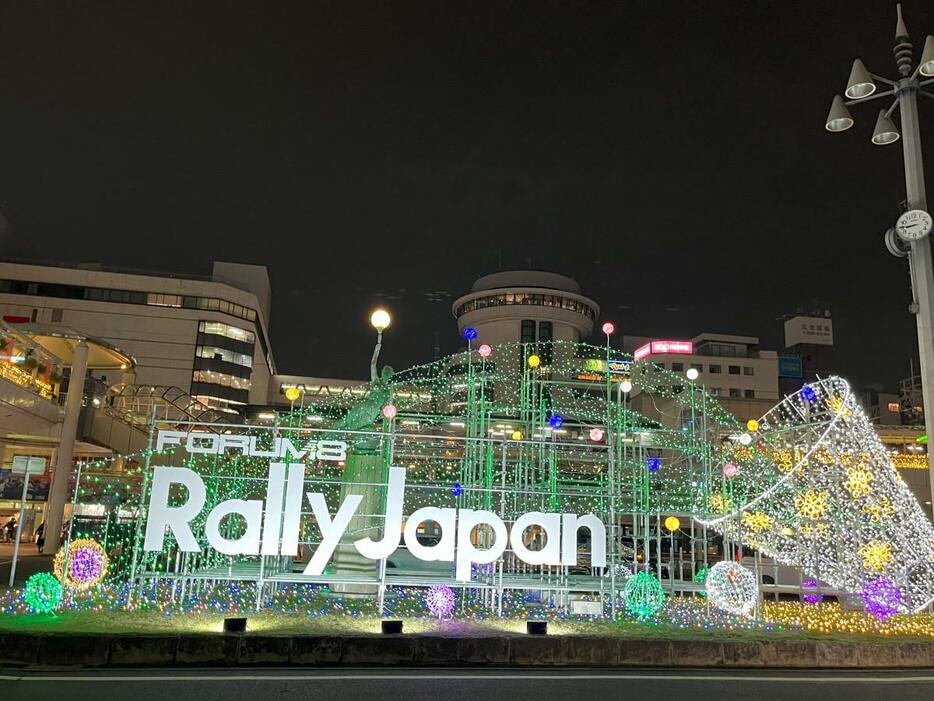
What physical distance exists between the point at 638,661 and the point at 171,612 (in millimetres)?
6817

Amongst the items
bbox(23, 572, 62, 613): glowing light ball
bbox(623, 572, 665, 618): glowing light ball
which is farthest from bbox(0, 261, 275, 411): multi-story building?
bbox(623, 572, 665, 618): glowing light ball

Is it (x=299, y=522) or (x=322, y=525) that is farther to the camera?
(x=299, y=522)

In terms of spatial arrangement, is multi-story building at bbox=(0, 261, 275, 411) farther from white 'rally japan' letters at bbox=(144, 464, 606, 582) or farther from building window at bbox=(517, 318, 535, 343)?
white 'rally japan' letters at bbox=(144, 464, 606, 582)

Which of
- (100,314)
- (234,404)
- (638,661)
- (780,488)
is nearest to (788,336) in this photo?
(234,404)

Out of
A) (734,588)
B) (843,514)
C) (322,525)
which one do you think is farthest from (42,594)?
(843,514)

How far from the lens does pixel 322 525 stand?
11219mm

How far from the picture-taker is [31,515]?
36438 millimetres

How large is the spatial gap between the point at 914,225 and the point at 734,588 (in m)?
7.05

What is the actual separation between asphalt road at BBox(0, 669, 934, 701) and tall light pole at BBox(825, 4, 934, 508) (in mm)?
5851

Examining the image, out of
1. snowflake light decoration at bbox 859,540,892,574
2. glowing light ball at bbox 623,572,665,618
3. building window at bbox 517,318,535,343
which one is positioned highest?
building window at bbox 517,318,535,343

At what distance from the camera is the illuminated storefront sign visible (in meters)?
11.1

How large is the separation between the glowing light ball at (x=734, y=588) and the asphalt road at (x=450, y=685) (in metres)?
2.94

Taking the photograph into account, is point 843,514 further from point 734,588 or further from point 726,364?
point 726,364

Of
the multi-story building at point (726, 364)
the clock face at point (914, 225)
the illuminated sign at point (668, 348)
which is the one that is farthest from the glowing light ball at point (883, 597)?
the illuminated sign at point (668, 348)
